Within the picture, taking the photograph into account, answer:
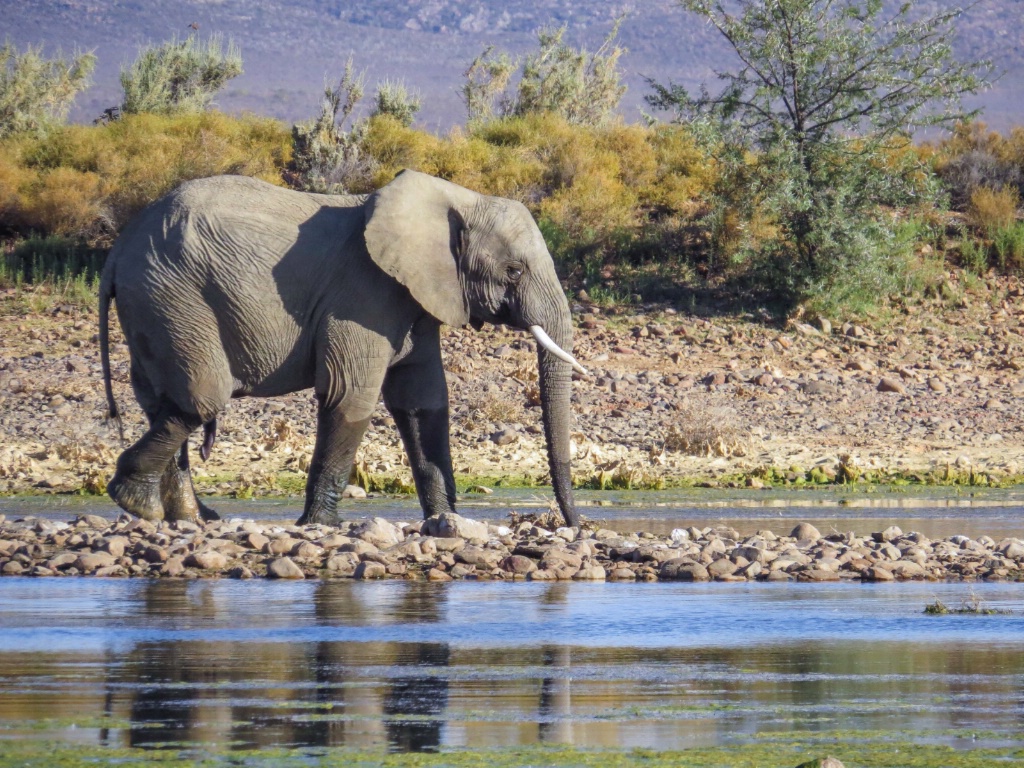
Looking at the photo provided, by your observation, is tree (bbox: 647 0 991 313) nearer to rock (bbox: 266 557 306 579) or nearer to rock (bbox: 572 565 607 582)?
rock (bbox: 572 565 607 582)

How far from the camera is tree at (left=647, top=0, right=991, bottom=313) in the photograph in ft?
82.1

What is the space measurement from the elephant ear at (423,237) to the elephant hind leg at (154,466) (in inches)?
71.7

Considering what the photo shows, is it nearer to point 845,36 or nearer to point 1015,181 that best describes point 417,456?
point 845,36

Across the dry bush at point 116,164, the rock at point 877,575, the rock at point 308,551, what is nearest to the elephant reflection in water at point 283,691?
the rock at point 308,551

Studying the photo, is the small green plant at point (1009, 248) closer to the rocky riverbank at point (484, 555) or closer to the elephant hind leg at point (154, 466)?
the rocky riverbank at point (484, 555)

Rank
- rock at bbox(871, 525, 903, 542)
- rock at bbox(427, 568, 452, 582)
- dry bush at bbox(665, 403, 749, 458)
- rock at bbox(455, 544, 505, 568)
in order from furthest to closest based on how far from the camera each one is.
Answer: dry bush at bbox(665, 403, 749, 458) < rock at bbox(871, 525, 903, 542) < rock at bbox(455, 544, 505, 568) < rock at bbox(427, 568, 452, 582)

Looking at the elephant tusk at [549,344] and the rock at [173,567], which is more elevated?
the elephant tusk at [549,344]

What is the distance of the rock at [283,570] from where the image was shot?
1091 cm

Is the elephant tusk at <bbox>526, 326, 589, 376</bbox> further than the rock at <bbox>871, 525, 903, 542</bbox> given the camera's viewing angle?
Yes

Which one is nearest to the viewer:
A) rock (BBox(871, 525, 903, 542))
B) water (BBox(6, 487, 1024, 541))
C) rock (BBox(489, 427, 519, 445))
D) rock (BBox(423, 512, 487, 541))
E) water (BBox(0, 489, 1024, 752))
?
water (BBox(0, 489, 1024, 752))

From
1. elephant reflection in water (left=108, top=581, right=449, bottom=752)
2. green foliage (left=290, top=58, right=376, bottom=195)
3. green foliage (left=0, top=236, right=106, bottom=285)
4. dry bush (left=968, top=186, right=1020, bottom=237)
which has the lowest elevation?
elephant reflection in water (left=108, top=581, right=449, bottom=752)

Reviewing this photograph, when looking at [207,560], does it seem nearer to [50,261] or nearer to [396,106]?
[50,261]

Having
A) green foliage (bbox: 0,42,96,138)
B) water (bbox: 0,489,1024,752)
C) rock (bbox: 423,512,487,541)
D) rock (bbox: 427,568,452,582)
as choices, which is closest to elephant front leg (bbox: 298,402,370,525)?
rock (bbox: 423,512,487,541)

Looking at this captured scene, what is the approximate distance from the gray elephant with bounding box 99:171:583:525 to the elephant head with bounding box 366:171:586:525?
10mm
